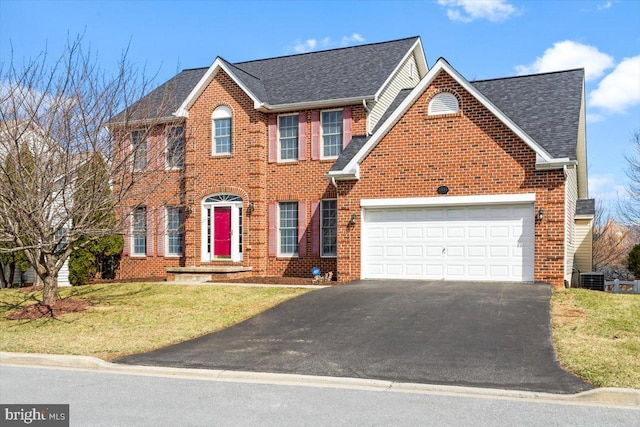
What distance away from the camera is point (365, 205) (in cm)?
1867

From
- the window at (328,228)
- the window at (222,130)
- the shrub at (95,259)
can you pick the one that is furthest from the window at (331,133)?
the shrub at (95,259)

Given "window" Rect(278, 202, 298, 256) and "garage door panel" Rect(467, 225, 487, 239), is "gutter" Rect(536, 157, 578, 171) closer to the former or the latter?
"garage door panel" Rect(467, 225, 487, 239)

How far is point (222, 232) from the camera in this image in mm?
23297

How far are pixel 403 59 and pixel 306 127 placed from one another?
15.7 feet

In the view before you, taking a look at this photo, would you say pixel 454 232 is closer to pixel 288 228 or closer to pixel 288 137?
pixel 288 228

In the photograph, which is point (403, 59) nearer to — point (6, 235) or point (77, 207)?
point (77, 207)

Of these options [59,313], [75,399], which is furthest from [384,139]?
[75,399]

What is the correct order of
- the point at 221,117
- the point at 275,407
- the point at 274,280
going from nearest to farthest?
the point at 275,407 → the point at 274,280 → the point at 221,117

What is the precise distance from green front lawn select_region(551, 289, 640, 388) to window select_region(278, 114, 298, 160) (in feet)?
35.5

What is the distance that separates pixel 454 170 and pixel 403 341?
26.5ft

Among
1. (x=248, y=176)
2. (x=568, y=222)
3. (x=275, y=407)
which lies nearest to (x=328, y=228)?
(x=248, y=176)

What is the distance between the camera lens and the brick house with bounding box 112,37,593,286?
17078mm

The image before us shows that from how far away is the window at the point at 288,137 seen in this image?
2259 centimetres

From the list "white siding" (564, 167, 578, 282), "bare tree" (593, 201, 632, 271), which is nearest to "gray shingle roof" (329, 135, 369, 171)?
"white siding" (564, 167, 578, 282)
